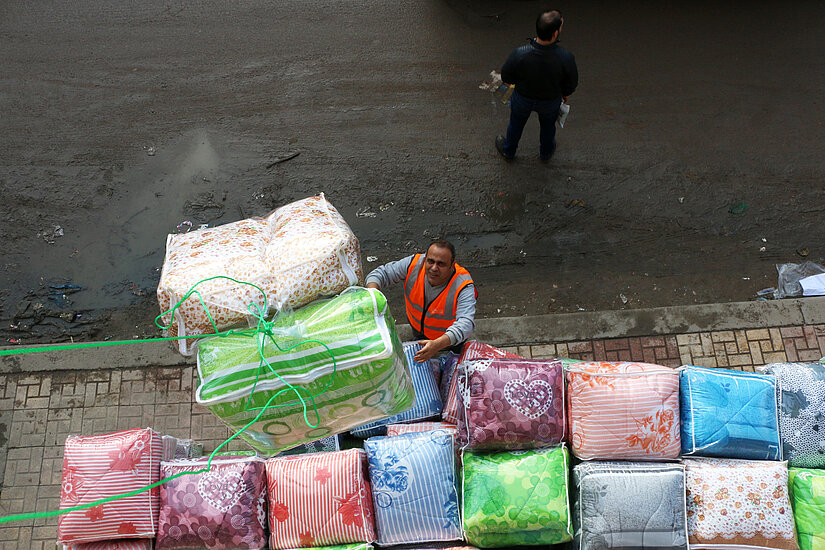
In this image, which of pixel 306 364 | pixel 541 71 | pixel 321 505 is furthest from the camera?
pixel 541 71

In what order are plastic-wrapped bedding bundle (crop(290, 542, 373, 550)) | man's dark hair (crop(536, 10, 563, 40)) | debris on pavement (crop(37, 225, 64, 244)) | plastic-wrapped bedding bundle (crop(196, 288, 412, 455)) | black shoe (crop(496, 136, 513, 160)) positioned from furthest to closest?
black shoe (crop(496, 136, 513, 160))
debris on pavement (crop(37, 225, 64, 244))
man's dark hair (crop(536, 10, 563, 40))
plastic-wrapped bedding bundle (crop(290, 542, 373, 550))
plastic-wrapped bedding bundle (crop(196, 288, 412, 455))

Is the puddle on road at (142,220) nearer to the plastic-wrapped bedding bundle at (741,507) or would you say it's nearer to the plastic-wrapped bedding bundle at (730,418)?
the plastic-wrapped bedding bundle at (730,418)

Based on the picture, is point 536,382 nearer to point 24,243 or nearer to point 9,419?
point 9,419

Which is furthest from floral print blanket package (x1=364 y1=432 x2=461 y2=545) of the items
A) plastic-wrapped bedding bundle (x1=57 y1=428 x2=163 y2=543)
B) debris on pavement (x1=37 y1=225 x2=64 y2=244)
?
debris on pavement (x1=37 y1=225 x2=64 y2=244)

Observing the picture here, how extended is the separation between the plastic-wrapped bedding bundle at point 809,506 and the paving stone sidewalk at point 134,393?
1.36m

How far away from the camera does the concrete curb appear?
4750mm

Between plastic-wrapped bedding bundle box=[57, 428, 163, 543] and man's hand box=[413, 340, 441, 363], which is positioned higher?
man's hand box=[413, 340, 441, 363]

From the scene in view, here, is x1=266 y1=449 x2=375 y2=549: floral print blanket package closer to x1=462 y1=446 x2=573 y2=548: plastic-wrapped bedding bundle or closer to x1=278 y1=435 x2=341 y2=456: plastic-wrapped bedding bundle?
x1=278 y1=435 x2=341 y2=456: plastic-wrapped bedding bundle

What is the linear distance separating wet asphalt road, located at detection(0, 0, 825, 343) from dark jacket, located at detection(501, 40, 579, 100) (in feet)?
3.12

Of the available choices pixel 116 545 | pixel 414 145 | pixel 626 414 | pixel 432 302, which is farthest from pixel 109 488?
pixel 414 145

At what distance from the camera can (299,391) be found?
2.80 metres

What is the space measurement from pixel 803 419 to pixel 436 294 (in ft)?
7.44

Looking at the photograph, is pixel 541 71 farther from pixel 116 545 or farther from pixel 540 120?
pixel 116 545

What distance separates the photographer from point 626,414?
135 inches
